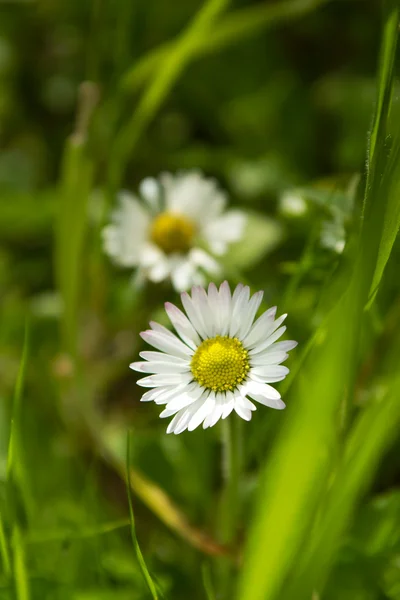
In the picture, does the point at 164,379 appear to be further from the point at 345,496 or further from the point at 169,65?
the point at 169,65

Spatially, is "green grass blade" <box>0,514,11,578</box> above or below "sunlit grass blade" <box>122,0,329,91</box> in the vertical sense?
below

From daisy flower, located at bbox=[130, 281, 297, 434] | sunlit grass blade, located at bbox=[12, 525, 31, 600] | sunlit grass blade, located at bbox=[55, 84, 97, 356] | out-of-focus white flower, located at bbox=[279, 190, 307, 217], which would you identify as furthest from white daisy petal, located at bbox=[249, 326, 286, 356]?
sunlit grass blade, located at bbox=[55, 84, 97, 356]

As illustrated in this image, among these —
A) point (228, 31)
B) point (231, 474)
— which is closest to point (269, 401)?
point (231, 474)

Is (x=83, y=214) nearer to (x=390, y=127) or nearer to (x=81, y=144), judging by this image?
(x=81, y=144)

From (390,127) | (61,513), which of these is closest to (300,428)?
(390,127)

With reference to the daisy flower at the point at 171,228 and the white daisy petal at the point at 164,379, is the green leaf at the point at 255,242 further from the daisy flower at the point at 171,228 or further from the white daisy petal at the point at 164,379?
the white daisy petal at the point at 164,379

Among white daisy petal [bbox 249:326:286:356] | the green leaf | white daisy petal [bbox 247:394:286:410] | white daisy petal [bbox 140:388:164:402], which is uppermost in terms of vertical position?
the green leaf

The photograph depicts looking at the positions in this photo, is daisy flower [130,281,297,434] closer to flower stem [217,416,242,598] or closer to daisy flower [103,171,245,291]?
flower stem [217,416,242,598]
